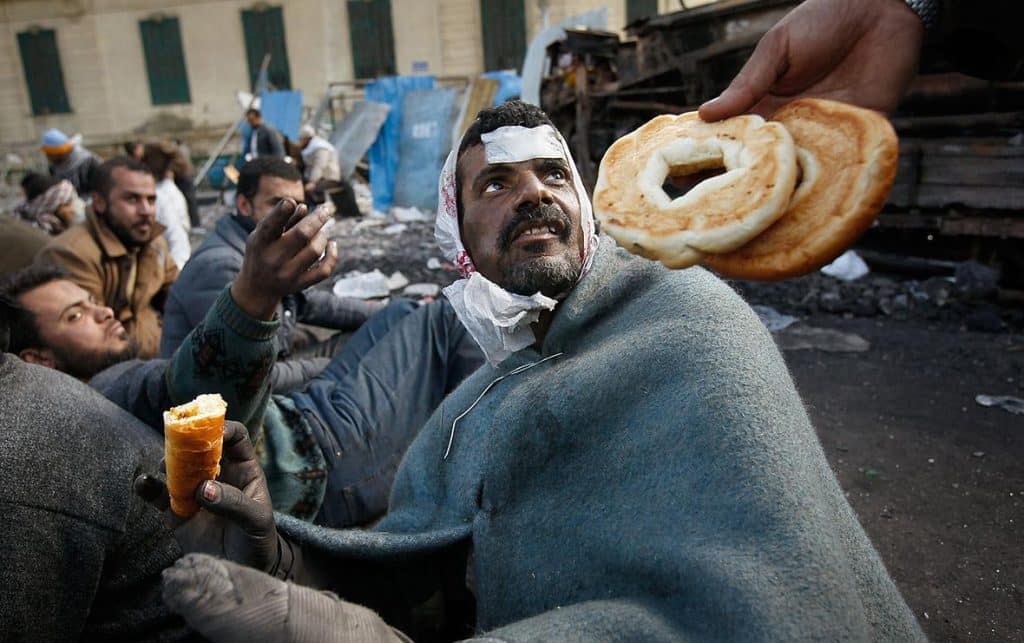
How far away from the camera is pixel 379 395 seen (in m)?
3.42

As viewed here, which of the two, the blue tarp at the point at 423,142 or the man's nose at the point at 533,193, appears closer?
the man's nose at the point at 533,193

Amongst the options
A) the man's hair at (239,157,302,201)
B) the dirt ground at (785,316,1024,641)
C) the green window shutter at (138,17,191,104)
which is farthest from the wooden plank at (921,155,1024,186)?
the green window shutter at (138,17,191,104)

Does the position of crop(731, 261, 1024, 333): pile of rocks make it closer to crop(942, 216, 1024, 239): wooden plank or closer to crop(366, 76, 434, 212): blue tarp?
crop(942, 216, 1024, 239): wooden plank

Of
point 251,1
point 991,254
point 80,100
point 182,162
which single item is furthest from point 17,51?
point 991,254

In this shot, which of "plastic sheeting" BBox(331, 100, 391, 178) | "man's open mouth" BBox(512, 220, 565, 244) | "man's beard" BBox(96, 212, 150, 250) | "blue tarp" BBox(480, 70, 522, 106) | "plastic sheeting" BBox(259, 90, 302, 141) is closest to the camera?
"man's open mouth" BBox(512, 220, 565, 244)

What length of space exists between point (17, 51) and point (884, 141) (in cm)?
3027

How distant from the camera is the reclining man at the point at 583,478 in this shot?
4.17 ft

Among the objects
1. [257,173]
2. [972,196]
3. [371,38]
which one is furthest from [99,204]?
[371,38]

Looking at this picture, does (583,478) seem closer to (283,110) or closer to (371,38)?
(283,110)

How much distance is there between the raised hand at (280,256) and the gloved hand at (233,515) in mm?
471

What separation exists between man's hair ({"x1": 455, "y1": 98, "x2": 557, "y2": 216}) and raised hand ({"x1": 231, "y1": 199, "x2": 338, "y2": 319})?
56 cm

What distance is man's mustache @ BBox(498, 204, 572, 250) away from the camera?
2199mm

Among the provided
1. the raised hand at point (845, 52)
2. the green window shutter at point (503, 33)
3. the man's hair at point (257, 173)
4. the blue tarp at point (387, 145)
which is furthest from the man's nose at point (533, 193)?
the green window shutter at point (503, 33)

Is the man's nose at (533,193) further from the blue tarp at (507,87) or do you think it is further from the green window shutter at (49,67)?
the green window shutter at (49,67)
